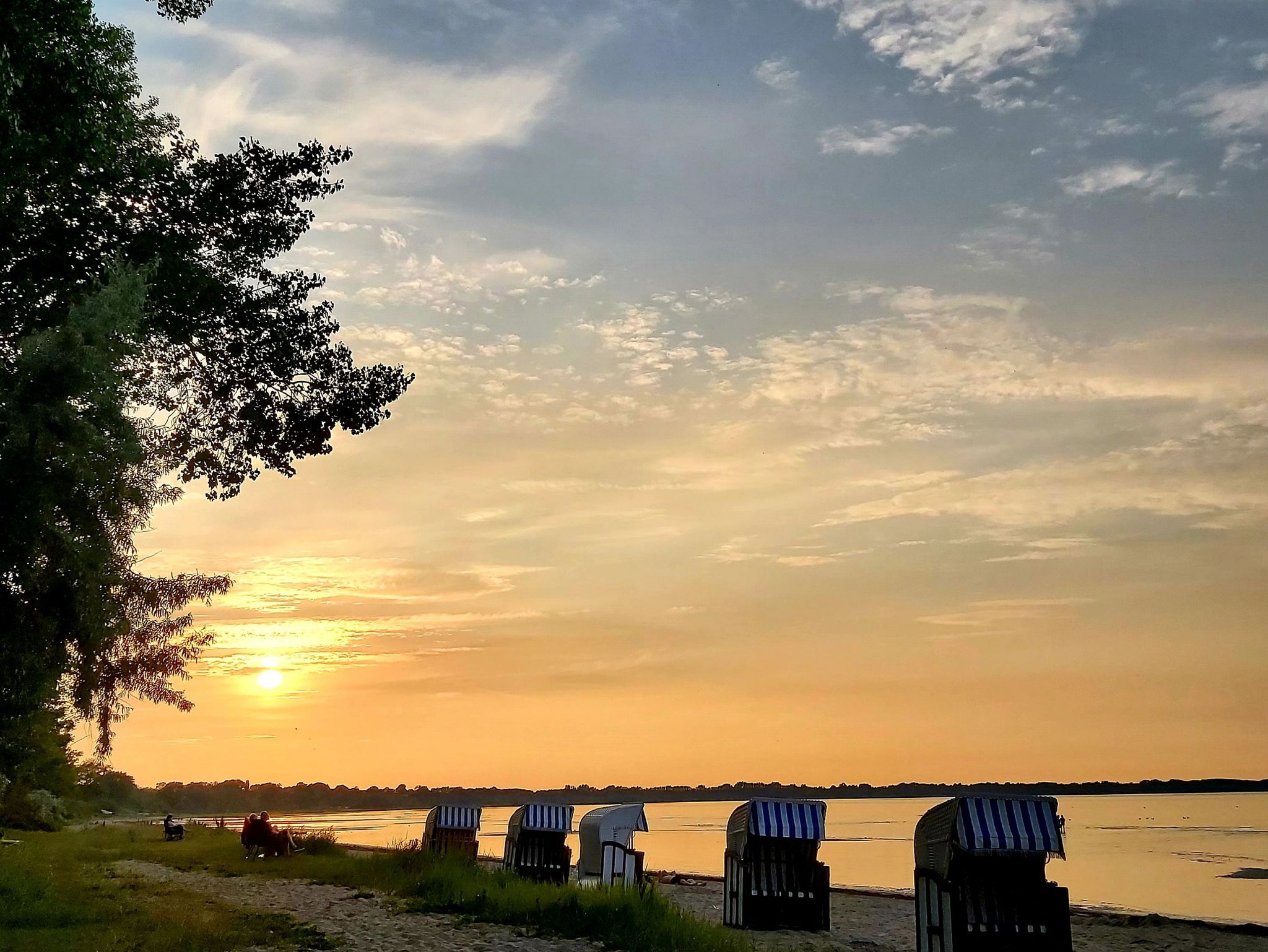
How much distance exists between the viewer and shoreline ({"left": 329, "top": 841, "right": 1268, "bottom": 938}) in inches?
1164

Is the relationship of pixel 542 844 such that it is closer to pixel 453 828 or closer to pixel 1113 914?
pixel 453 828

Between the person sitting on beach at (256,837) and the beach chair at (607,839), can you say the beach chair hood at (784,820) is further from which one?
the person sitting on beach at (256,837)

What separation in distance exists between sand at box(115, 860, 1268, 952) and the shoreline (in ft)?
0.45

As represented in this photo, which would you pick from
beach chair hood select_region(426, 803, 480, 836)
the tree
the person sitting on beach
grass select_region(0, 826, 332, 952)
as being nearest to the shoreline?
beach chair hood select_region(426, 803, 480, 836)

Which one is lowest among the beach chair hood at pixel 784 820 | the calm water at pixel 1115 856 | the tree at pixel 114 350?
the calm water at pixel 1115 856

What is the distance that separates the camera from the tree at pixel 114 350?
12133 mm

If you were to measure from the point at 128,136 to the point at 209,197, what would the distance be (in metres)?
1.67

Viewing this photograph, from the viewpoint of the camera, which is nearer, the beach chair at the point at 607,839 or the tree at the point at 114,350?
the tree at the point at 114,350

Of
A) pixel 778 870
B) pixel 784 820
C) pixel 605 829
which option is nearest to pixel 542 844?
pixel 605 829

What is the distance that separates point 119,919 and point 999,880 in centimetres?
1507

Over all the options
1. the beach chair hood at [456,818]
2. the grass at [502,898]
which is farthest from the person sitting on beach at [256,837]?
the beach chair hood at [456,818]

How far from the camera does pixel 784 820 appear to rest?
75.7 ft

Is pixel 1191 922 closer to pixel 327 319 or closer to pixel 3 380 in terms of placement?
pixel 327 319

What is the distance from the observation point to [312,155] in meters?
18.4
